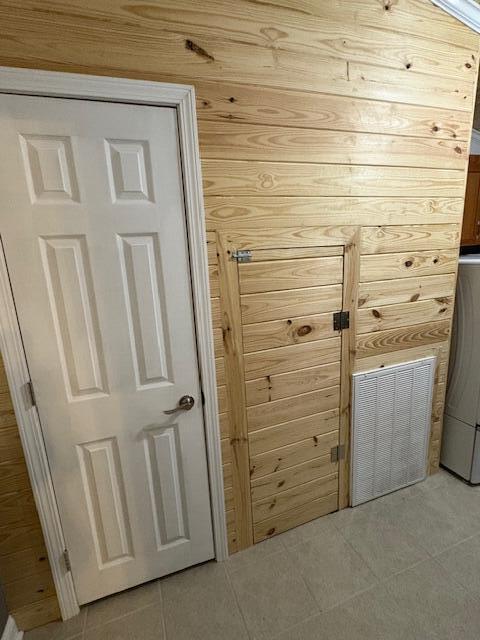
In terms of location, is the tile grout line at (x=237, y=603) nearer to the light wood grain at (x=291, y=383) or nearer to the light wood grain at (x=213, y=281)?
the light wood grain at (x=291, y=383)

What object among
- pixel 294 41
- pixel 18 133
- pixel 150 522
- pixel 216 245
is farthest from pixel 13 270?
pixel 294 41

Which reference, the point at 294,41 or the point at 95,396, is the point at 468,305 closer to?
the point at 294,41

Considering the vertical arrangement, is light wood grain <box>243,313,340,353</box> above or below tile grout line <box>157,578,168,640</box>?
above

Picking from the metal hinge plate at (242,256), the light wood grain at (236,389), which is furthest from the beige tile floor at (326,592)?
the metal hinge plate at (242,256)

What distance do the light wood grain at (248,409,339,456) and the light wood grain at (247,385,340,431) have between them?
0.03m

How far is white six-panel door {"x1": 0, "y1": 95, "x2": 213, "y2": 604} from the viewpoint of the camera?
3.48 feet

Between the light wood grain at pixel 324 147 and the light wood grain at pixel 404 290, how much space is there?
0.59 meters

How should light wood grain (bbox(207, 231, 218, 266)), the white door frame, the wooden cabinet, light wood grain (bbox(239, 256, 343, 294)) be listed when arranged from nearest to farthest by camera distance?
the white door frame, light wood grain (bbox(207, 231, 218, 266)), light wood grain (bbox(239, 256, 343, 294)), the wooden cabinet

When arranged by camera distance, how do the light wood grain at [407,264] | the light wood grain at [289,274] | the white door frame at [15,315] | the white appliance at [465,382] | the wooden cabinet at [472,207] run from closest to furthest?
the white door frame at [15,315] < the light wood grain at [289,274] < the light wood grain at [407,264] < the white appliance at [465,382] < the wooden cabinet at [472,207]

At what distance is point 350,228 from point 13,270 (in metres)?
1.42

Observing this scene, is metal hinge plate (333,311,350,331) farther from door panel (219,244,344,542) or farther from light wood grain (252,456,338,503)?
light wood grain (252,456,338,503)

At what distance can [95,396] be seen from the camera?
1.26m

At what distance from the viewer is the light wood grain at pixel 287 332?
1.45 metres

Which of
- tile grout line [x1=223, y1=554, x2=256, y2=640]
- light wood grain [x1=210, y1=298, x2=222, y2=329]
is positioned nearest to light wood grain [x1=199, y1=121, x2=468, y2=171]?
light wood grain [x1=210, y1=298, x2=222, y2=329]
